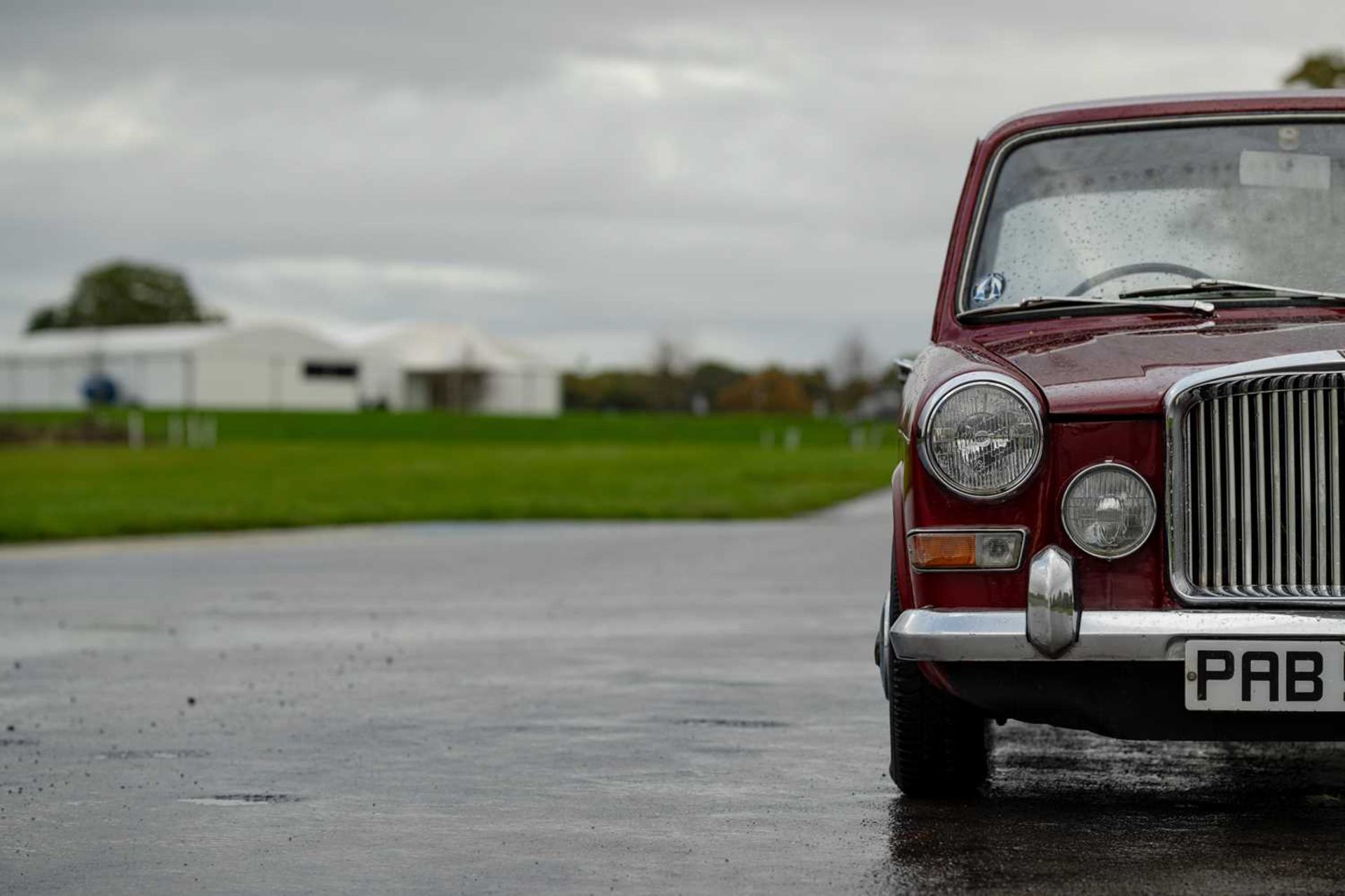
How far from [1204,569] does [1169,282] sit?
4.11 feet

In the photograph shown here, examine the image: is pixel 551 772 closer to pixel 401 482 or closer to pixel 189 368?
pixel 401 482

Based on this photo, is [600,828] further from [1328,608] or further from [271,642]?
[271,642]

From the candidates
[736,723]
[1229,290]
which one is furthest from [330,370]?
[1229,290]

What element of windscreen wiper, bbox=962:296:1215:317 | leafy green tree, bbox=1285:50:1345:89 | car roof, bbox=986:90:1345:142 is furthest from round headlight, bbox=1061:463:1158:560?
leafy green tree, bbox=1285:50:1345:89

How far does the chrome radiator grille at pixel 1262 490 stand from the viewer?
16.3 ft

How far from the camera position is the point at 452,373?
118500 mm

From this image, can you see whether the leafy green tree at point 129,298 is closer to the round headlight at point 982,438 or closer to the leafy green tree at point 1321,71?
the leafy green tree at point 1321,71

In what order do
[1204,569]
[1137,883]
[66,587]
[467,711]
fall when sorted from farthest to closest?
1. [66,587]
2. [467,711]
3. [1204,569]
4. [1137,883]

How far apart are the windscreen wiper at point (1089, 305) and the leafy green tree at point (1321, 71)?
1194 inches

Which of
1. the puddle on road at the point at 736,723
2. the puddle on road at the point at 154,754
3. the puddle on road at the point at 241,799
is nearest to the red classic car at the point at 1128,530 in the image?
the puddle on road at the point at 736,723

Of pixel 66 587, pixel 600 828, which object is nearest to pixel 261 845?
pixel 600 828

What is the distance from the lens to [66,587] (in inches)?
549

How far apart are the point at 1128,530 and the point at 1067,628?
31 centimetres

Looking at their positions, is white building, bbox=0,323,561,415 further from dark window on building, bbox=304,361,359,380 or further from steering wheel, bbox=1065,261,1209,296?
steering wheel, bbox=1065,261,1209,296
